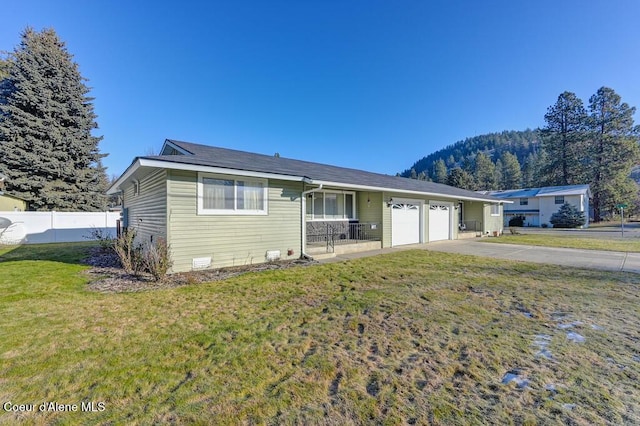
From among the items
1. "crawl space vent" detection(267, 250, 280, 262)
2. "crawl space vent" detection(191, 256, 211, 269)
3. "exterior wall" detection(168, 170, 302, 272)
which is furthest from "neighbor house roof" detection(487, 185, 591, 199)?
"crawl space vent" detection(191, 256, 211, 269)

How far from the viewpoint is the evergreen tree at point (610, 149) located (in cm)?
3338

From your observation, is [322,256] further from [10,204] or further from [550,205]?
[550,205]

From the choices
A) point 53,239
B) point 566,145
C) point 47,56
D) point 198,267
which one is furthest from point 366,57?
point 566,145

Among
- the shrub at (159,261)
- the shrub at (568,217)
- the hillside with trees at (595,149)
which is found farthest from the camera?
the hillside with trees at (595,149)

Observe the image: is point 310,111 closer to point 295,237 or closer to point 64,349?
point 295,237

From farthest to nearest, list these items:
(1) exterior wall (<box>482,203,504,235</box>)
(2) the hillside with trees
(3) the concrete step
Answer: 1. (2) the hillside with trees
2. (1) exterior wall (<box>482,203,504,235</box>)
3. (3) the concrete step

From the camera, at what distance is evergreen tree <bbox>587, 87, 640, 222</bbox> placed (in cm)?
3338

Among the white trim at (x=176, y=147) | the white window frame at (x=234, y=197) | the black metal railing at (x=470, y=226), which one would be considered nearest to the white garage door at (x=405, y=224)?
the white window frame at (x=234, y=197)

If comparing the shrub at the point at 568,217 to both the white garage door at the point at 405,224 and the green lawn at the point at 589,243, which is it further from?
the white garage door at the point at 405,224

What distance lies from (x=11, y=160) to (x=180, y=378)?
2407 cm

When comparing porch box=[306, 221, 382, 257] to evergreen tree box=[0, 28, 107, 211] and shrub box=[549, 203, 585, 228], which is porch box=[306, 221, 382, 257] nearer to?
evergreen tree box=[0, 28, 107, 211]

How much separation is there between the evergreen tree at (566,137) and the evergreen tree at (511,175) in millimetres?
14095

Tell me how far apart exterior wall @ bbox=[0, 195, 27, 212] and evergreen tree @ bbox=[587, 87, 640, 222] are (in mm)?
58138

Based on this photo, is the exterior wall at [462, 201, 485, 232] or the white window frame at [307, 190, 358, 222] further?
the exterior wall at [462, 201, 485, 232]
